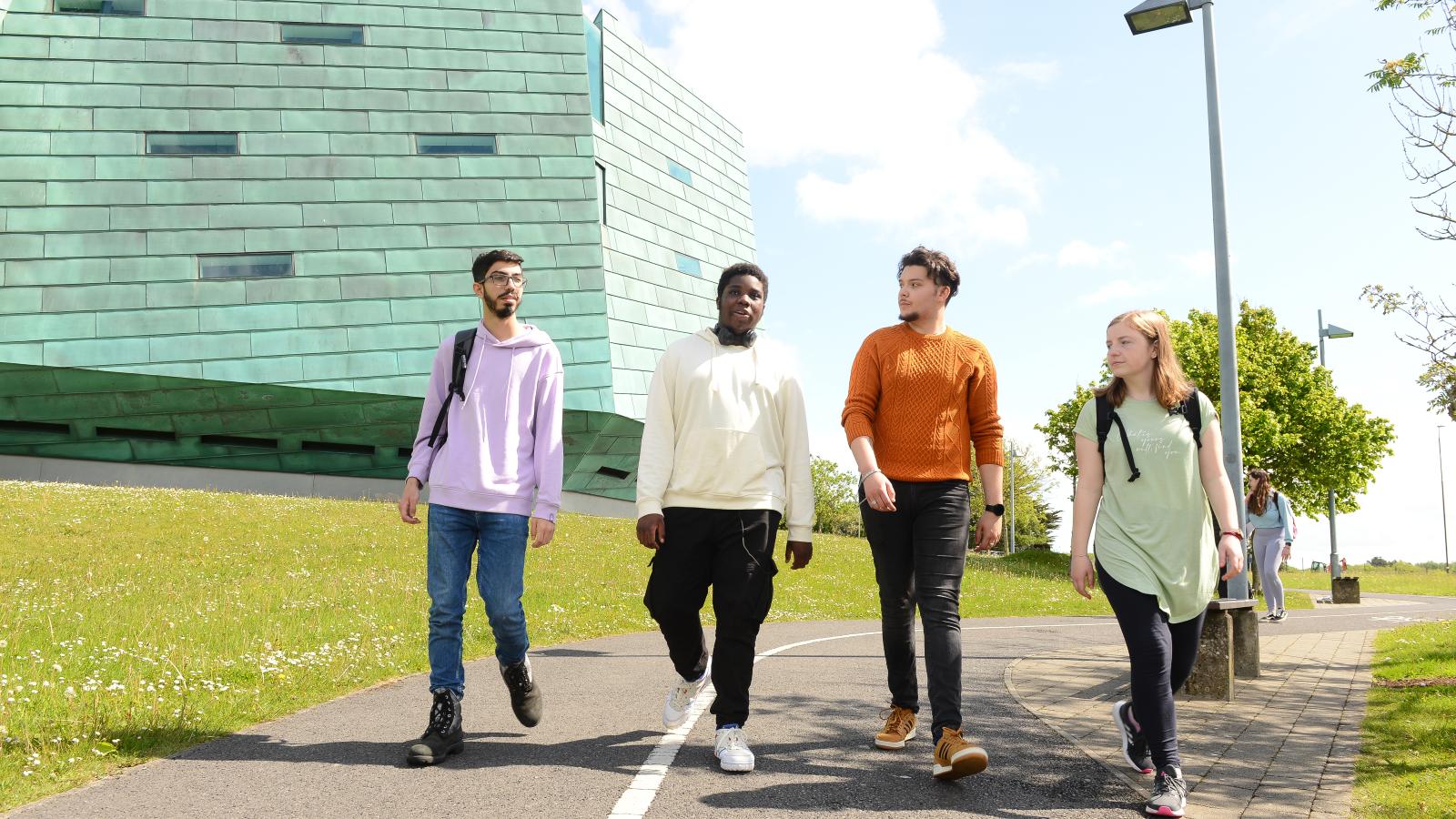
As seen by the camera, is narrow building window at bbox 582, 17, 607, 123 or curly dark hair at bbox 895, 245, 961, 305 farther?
narrow building window at bbox 582, 17, 607, 123

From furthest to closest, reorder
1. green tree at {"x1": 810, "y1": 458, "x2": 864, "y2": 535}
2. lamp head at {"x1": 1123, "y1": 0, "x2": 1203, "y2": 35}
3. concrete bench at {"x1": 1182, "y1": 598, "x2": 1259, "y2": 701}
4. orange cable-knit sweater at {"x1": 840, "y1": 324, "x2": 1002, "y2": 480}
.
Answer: green tree at {"x1": 810, "y1": 458, "x2": 864, "y2": 535}
lamp head at {"x1": 1123, "y1": 0, "x2": 1203, "y2": 35}
concrete bench at {"x1": 1182, "y1": 598, "x2": 1259, "y2": 701}
orange cable-knit sweater at {"x1": 840, "y1": 324, "x2": 1002, "y2": 480}

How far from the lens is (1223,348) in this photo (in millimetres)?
8461

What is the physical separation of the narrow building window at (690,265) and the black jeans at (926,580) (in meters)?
34.2

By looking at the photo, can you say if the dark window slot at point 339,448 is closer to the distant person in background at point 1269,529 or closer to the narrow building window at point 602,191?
the narrow building window at point 602,191

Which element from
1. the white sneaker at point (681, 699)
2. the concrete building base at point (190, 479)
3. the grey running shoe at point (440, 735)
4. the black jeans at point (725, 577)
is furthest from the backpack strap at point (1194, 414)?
the concrete building base at point (190, 479)

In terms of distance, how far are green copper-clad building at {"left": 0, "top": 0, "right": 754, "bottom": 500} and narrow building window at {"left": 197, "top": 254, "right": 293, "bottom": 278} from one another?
6 centimetres

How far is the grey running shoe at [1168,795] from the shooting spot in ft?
12.0

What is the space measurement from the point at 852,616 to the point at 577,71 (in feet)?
81.9

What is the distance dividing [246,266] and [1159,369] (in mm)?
30986

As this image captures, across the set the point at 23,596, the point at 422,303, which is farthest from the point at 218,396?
the point at 23,596

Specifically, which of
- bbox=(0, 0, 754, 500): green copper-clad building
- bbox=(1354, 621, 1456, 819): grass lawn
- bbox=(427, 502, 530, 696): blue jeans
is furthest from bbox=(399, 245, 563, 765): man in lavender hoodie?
bbox=(0, 0, 754, 500): green copper-clad building

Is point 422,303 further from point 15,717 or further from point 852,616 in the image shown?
point 15,717

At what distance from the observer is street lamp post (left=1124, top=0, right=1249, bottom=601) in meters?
8.33

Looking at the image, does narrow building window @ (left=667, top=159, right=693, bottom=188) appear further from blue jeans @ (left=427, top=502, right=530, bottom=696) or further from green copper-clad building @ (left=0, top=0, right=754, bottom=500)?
blue jeans @ (left=427, top=502, right=530, bottom=696)
